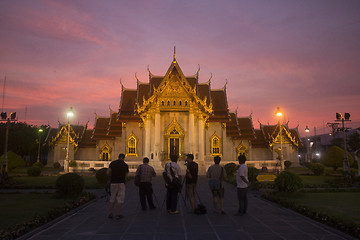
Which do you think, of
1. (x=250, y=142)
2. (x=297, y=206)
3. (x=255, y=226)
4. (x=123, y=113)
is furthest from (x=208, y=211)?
(x=250, y=142)

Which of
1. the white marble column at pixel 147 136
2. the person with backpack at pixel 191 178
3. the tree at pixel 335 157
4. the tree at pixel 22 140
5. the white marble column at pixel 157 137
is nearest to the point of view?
the person with backpack at pixel 191 178

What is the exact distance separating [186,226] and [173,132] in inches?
974

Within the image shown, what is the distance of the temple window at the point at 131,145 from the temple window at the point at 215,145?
9925mm

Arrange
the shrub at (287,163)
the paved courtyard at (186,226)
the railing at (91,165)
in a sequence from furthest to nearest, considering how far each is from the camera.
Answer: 1. the shrub at (287,163)
2. the railing at (91,165)
3. the paved courtyard at (186,226)

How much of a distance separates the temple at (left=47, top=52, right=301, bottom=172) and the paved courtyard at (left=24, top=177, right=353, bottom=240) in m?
18.3

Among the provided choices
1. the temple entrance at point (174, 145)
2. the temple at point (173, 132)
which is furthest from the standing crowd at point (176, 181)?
the temple entrance at point (174, 145)

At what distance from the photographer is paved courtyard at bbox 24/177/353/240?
7.32m

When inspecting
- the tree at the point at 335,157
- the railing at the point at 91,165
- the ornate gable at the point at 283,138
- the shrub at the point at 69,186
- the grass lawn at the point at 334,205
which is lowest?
the grass lawn at the point at 334,205

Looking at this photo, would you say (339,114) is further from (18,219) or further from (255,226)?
(18,219)

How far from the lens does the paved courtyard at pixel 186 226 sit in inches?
288

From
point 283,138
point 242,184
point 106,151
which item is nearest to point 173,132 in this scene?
point 106,151

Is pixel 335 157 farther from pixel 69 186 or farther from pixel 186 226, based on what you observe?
pixel 186 226

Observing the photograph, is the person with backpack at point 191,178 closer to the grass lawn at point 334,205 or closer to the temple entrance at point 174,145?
the grass lawn at point 334,205

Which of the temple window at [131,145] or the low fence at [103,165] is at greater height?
the temple window at [131,145]
